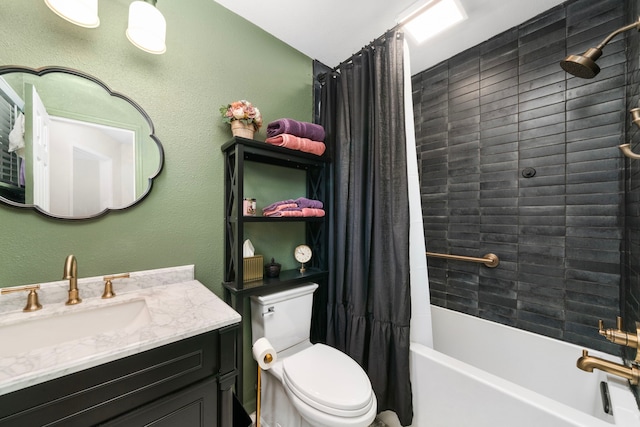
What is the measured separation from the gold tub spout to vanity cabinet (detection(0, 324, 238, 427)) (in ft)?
4.60

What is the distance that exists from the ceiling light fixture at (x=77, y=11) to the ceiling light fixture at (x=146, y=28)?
0.11 m

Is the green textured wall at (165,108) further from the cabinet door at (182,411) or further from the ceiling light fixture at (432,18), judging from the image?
the ceiling light fixture at (432,18)

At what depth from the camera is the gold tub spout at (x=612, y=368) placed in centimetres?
87

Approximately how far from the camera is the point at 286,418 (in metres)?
1.19

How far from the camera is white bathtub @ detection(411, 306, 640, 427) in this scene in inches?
34.6

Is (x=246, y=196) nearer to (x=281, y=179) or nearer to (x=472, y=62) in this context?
(x=281, y=179)

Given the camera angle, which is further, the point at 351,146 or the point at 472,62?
the point at 472,62

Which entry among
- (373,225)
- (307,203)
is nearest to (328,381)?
(373,225)

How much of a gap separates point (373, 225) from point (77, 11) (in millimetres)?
1627

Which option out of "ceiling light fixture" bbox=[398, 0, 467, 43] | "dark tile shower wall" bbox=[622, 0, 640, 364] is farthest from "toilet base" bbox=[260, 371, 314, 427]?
"ceiling light fixture" bbox=[398, 0, 467, 43]

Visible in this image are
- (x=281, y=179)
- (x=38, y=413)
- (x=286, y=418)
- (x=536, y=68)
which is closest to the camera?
(x=38, y=413)

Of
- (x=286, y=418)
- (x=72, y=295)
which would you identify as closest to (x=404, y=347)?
(x=286, y=418)

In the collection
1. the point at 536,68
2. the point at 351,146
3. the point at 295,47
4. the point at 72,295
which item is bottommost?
the point at 72,295

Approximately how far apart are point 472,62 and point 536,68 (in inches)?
16.0
